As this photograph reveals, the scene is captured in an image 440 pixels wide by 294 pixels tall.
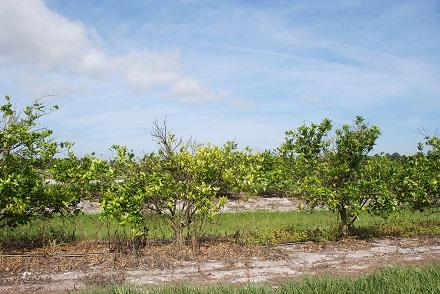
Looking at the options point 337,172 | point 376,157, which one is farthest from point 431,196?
point 337,172

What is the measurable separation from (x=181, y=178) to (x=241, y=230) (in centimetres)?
386

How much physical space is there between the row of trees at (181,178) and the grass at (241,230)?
2.26ft

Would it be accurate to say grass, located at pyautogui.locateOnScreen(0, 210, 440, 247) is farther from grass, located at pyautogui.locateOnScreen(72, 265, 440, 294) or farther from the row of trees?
grass, located at pyautogui.locateOnScreen(72, 265, 440, 294)

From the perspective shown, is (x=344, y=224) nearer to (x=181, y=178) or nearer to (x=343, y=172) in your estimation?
(x=343, y=172)

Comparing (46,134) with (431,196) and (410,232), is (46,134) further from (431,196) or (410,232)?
(431,196)

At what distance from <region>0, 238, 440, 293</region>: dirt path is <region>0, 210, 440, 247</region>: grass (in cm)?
67

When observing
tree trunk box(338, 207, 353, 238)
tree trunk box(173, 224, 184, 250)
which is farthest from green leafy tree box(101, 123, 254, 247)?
tree trunk box(338, 207, 353, 238)

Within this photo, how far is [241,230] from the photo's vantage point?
13.9 metres

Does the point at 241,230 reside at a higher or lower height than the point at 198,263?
higher

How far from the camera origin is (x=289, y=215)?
1791cm

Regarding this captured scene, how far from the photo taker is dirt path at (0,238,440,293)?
8328 millimetres

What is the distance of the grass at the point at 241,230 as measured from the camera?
1163 centimetres

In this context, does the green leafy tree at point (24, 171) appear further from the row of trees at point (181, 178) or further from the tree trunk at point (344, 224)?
the tree trunk at point (344, 224)

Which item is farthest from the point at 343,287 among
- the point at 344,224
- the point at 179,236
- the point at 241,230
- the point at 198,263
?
the point at 241,230
